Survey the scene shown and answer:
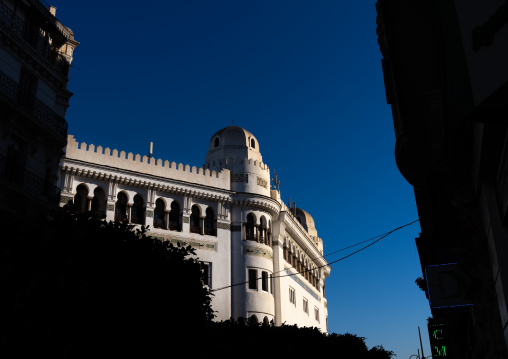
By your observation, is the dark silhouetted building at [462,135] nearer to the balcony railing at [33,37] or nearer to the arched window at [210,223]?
the balcony railing at [33,37]

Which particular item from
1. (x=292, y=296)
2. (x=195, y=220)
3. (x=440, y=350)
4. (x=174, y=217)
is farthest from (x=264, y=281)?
(x=440, y=350)

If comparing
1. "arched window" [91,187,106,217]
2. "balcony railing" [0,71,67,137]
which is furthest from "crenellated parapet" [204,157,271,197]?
"balcony railing" [0,71,67,137]

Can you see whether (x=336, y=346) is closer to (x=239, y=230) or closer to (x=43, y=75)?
(x=239, y=230)

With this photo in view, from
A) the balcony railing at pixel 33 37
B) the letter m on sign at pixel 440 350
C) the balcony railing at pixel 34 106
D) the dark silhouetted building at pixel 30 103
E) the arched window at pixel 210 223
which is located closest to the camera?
the letter m on sign at pixel 440 350

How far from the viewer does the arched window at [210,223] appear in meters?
35.7

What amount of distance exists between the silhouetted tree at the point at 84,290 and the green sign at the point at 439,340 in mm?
9733

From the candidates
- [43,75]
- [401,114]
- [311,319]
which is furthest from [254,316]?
[401,114]

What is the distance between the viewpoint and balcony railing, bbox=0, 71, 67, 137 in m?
20.1

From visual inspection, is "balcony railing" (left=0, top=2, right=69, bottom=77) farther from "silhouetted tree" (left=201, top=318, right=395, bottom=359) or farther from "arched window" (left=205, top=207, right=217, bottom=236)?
"arched window" (left=205, top=207, right=217, bottom=236)

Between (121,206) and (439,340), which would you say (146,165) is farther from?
(439,340)

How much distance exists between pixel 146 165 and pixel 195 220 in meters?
4.84

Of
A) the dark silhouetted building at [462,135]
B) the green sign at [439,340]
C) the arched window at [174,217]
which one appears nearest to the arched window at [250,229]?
the arched window at [174,217]

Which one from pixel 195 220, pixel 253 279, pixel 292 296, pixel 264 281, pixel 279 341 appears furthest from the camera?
pixel 292 296

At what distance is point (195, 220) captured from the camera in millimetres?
35625
